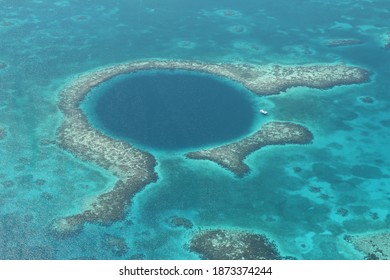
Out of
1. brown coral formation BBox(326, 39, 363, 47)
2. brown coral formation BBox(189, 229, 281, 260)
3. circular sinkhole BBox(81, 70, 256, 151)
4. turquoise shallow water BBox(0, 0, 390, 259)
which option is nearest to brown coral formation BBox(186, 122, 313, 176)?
turquoise shallow water BBox(0, 0, 390, 259)

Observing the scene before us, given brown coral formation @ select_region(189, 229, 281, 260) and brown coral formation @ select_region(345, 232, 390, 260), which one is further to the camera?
brown coral formation @ select_region(345, 232, 390, 260)

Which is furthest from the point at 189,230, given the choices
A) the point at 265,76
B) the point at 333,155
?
the point at 265,76

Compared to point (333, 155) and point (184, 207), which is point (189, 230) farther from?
point (333, 155)

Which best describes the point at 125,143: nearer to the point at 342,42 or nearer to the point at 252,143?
the point at 252,143

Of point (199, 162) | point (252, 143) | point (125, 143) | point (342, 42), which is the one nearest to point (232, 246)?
point (199, 162)

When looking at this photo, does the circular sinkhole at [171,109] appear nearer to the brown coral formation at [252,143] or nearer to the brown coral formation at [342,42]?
the brown coral formation at [252,143]

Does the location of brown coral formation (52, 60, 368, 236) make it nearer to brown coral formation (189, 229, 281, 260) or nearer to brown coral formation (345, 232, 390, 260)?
brown coral formation (189, 229, 281, 260)

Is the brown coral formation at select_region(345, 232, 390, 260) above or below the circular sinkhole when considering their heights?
below
